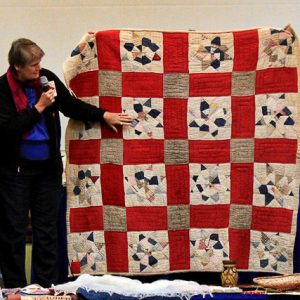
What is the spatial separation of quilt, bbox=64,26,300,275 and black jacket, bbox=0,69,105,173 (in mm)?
89

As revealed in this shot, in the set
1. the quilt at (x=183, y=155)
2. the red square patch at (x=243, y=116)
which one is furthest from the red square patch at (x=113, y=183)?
the red square patch at (x=243, y=116)

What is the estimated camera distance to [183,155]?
2934mm

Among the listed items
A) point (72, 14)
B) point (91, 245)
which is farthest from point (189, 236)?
point (72, 14)

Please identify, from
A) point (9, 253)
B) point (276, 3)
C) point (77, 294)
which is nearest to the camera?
point (77, 294)

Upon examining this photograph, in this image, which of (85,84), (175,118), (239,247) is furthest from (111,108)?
(239,247)

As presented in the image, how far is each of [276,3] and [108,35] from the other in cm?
149

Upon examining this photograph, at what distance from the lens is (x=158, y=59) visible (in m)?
2.90

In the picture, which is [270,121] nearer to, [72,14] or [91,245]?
[91,245]

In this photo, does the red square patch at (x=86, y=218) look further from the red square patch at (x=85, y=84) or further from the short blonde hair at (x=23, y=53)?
the short blonde hair at (x=23, y=53)

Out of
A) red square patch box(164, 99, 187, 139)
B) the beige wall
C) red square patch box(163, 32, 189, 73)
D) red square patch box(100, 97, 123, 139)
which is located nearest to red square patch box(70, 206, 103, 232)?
red square patch box(100, 97, 123, 139)

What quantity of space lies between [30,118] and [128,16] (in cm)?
156

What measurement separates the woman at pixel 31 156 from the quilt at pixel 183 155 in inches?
4.4

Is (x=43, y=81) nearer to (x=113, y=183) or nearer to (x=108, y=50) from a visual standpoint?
(x=108, y=50)

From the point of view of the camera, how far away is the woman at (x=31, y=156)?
8.73ft
